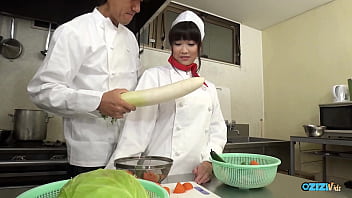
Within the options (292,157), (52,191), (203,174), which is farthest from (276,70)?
(52,191)

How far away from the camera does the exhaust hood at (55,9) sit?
1.59 meters

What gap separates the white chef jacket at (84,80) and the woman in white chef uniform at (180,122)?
10 cm

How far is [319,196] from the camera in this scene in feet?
1.75

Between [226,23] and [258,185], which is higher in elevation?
[226,23]

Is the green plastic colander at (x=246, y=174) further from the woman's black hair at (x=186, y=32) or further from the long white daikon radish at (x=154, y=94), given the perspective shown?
the woman's black hair at (x=186, y=32)

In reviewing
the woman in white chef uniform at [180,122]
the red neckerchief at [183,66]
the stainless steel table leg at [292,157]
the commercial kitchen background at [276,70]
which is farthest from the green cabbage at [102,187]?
the stainless steel table leg at [292,157]

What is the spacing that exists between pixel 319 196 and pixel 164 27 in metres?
2.35

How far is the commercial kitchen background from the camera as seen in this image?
170 cm

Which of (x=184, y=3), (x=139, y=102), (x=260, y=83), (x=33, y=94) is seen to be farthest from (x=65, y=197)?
(x=260, y=83)

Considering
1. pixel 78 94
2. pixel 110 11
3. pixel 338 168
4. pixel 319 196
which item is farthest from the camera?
pixel 338 168

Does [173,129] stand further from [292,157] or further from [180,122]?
[292,157]

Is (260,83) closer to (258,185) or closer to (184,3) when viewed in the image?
(184,3)

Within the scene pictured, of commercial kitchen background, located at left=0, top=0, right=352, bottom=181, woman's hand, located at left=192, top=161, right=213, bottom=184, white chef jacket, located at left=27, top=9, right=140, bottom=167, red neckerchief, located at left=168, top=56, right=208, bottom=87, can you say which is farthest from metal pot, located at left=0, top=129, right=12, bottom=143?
woman's hand, located at left=192, top=161, right=213, bottom=184

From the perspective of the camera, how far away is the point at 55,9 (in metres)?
1.73
